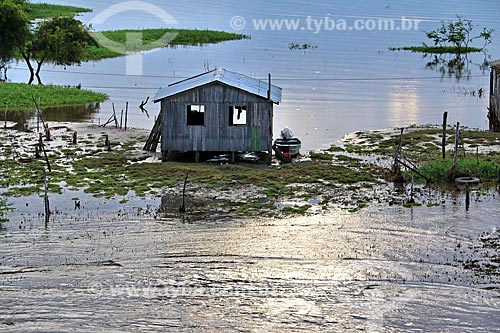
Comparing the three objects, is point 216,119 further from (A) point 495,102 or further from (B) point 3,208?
(A) point 495,102

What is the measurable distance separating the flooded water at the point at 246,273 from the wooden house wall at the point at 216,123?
7.63 meters

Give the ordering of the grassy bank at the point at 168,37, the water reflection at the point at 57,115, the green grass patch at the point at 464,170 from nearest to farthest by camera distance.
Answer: the green grass patch at the point at 464,170 < the water reflection at the point at 57,115 < the grassy bank at the point at 168,37

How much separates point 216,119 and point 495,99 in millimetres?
16291

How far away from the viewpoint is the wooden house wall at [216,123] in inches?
1185

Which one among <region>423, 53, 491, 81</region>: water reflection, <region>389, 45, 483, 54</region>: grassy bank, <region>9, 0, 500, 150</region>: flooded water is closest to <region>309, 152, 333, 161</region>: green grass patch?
<region>9, 0, 500, 150</region>: flooded water

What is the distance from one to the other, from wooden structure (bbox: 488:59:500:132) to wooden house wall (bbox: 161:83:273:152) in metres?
13.4

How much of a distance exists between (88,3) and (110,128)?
92.9 metres

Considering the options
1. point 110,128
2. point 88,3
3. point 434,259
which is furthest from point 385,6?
point 434,259

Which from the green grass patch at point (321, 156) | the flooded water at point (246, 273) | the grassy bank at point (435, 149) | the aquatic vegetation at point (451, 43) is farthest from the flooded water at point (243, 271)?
the aquatic vegetation at point (451, 43)

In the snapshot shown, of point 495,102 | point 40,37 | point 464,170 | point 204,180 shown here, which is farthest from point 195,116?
point 40,37

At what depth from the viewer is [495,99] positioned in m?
39.3

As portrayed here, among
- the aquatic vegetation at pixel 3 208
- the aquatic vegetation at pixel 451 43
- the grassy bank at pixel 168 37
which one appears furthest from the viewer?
the grassy bank at pixel 168 37

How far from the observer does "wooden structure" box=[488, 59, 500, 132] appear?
124 feet

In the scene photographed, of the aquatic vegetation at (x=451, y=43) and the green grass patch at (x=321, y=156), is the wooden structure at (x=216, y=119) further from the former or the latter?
the aquatic vegetation at (x=451, y=43)
